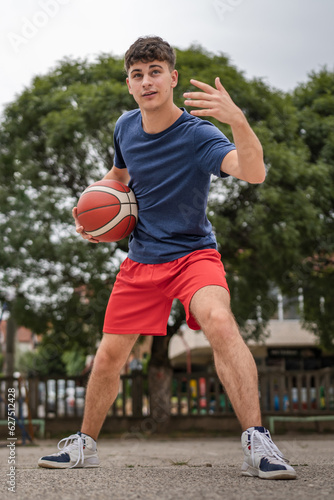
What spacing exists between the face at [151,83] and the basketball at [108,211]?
0.57 metres

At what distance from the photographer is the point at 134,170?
3613 mm

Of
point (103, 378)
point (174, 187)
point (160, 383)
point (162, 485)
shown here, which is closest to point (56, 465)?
point (103, 378)

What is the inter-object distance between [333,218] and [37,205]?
623cm

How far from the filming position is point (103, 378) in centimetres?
349

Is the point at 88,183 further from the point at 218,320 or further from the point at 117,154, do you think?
the point at 218,320

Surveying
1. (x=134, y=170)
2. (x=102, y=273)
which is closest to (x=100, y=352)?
(x=134, y=170)

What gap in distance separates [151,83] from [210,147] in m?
0.49

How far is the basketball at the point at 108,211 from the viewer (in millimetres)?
3691

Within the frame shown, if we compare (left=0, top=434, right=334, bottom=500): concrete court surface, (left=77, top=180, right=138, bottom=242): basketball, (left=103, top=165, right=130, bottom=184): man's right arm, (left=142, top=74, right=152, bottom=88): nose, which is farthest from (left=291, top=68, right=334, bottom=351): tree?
(left=0, top=434, right=334, bottom=500): concrete court surface

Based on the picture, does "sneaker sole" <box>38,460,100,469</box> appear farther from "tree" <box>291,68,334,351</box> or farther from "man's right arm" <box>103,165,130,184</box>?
"tree" <box>291,68,334,351</box>

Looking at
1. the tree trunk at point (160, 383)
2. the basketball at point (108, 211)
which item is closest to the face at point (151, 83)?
the basketball at point (108, 211)

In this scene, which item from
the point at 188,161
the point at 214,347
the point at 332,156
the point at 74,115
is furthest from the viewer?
the point at 332,156

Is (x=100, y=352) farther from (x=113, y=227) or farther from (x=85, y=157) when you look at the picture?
(x=85, y=157)

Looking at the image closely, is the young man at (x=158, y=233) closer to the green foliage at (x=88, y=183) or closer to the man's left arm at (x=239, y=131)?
the man's left arm at (x=239, y=131)
